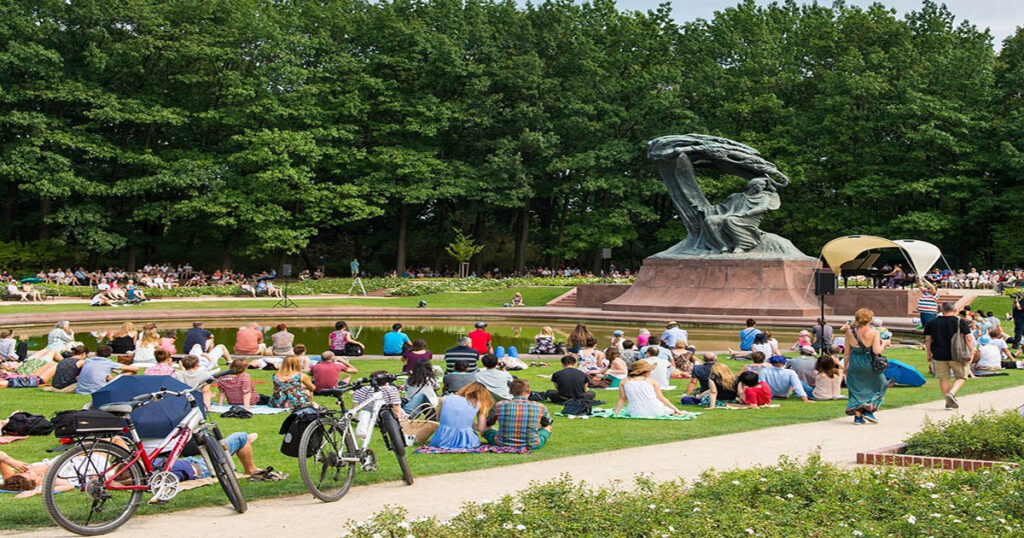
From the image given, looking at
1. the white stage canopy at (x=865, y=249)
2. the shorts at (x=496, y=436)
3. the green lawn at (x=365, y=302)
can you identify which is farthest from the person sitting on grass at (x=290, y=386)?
the white stage canopy at (x=865, y=249)

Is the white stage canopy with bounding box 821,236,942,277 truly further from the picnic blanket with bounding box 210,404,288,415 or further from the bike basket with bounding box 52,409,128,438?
the bike basket with bounding box 52,409,128,438

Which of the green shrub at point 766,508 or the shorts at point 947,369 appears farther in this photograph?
the shorts at point 947,369

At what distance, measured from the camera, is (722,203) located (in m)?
35.4

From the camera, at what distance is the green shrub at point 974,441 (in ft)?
30.6

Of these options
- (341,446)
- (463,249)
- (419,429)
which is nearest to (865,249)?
(419,429)

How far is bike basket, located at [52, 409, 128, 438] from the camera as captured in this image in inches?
282

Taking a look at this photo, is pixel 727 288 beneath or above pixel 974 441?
above

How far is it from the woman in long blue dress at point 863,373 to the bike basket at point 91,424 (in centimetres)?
876

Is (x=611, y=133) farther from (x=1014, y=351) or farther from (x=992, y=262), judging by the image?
(x=1014, y=351)

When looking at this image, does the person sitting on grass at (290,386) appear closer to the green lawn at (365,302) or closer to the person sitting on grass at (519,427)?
the person sitting on grass at (519,427)

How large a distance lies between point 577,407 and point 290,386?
392 centimetres

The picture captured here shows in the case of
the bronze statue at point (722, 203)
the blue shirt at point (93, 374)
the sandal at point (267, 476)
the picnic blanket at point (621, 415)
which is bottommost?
the sandal at point (267, 476)

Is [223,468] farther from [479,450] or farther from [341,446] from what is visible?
[479,450]

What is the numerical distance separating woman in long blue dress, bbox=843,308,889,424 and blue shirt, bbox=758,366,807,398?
2.06m
